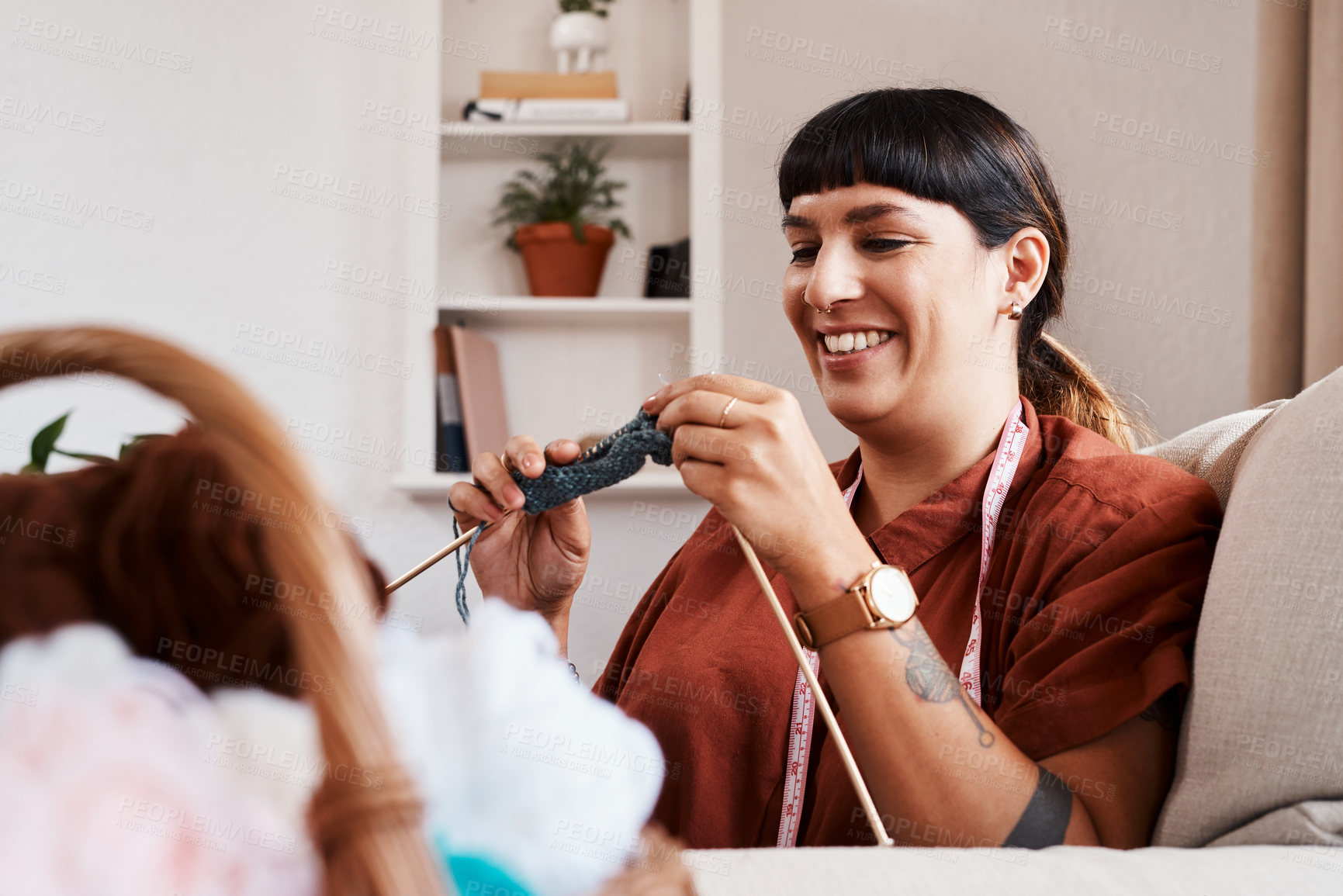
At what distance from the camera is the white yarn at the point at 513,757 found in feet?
1.10

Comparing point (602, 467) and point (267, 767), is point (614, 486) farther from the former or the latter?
point (267, 767)

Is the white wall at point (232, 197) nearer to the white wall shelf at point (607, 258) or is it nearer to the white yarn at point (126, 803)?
the white wall shelf at point (607, 258)

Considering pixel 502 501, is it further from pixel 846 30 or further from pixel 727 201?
pixel 846 30

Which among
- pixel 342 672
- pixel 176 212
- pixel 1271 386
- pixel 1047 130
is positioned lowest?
pixel 1271 386

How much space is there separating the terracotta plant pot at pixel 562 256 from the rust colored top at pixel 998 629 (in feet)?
3.93

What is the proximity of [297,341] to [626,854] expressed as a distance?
6.96 feet

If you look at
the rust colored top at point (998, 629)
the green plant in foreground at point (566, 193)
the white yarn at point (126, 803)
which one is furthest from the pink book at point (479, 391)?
the white yarn at point (126, 803)

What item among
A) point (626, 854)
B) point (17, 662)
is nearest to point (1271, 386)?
point (626, 854)

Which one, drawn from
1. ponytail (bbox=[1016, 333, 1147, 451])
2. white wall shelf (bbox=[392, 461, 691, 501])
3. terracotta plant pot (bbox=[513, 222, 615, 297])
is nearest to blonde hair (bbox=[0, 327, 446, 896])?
ponytail (bbox=[1016, 333, 1147, 451])

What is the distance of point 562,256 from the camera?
2207mm

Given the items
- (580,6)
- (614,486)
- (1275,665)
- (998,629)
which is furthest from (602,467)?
(580,6)

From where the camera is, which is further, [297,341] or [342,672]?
[297,341]

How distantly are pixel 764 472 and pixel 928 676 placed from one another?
0.20 metres

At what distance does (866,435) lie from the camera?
43.7 inches
